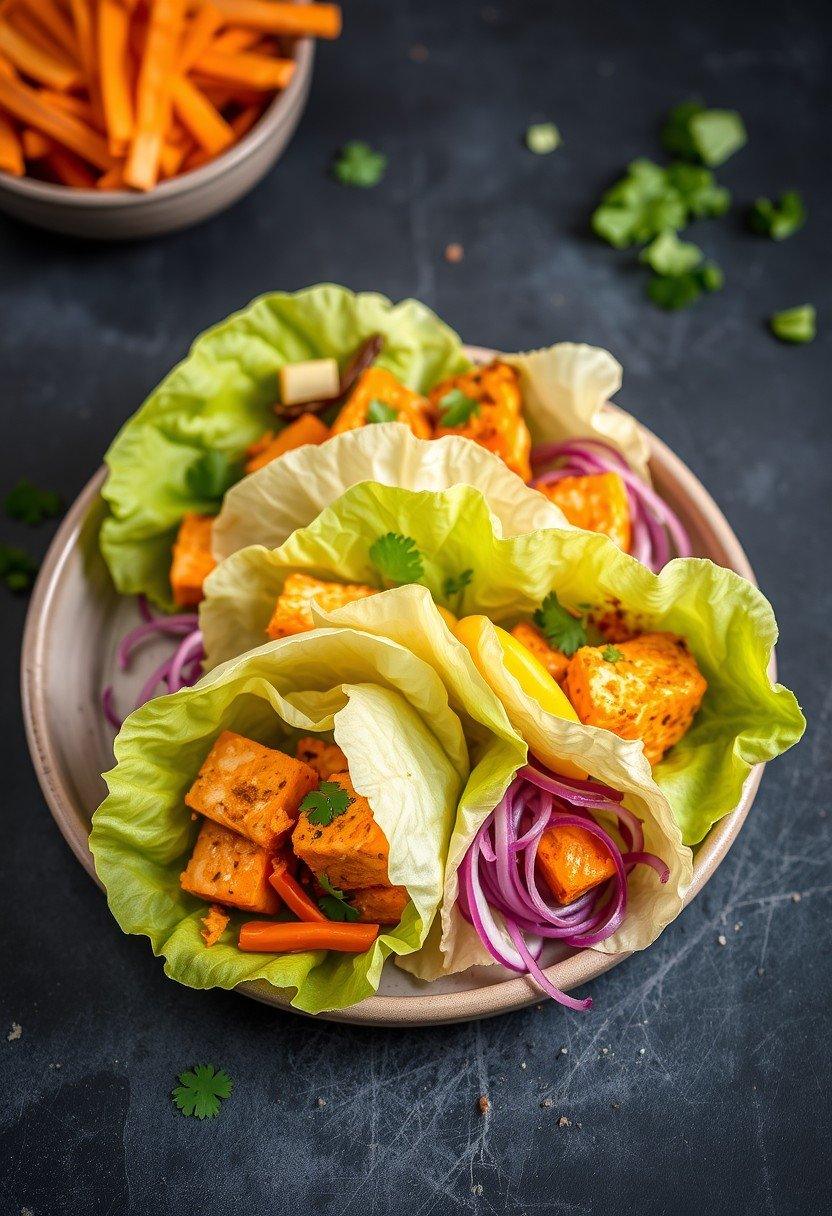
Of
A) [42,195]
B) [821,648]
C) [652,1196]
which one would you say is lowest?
[652,1196]

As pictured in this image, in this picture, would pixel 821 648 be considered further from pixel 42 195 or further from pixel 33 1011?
pixel 42 195

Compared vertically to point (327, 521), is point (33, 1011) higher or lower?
lower

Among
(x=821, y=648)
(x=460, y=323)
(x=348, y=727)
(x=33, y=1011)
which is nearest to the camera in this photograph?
(x=348, y=727)

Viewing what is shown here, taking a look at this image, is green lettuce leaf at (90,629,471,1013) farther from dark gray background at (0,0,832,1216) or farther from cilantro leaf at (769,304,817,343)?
cilantro leaf at (769,304,817,343)

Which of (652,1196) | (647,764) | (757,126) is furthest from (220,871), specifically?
(757,126)

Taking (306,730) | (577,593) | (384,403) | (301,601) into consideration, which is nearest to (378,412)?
(384,403)

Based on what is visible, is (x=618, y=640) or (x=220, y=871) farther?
(x=618, y=640)

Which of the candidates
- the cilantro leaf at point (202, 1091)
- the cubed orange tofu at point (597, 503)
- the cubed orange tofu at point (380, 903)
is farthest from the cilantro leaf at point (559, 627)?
the cilantro leaf at point (202, 1091)

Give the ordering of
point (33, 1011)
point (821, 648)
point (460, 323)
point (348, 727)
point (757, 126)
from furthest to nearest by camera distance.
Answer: point (757, 126) < point (460, 323) < point (821, 648) < point (33, 1011) < point (348, 727)

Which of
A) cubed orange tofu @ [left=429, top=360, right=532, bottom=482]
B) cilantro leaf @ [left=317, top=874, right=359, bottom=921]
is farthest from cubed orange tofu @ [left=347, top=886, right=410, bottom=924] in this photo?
cubed orange tofu @ [left=429, top=360, right=532, bottom=482]
